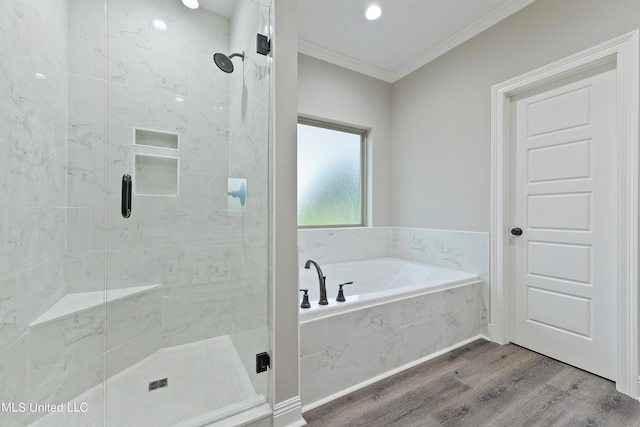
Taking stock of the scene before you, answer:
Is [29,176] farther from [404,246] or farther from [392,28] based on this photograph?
[404,246]

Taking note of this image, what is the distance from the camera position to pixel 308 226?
279 centimetres

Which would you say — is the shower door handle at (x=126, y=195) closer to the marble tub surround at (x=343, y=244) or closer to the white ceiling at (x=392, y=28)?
the marble tub surround at (x=343, y=244)

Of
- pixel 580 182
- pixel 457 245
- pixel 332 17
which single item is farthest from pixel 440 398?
pixel 332 17

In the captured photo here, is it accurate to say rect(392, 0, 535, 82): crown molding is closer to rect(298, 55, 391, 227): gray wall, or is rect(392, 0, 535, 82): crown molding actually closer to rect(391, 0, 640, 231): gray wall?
rect(391, 0, 640, 231): gray wall

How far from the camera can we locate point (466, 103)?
2.44 metres

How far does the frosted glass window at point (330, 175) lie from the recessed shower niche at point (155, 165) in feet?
3.89

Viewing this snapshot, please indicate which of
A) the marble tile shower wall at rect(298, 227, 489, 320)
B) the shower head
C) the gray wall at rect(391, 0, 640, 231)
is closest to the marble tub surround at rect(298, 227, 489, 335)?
the marble tile shower wall at rect(298, 227, 489, 320)

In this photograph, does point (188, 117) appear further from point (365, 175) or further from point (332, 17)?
point (365, 175)

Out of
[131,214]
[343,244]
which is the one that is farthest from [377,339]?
[131,214]

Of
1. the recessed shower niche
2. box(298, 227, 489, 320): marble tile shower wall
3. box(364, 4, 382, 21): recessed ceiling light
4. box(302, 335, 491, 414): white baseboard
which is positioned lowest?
box(302, 335, 491, 414): white baseboard

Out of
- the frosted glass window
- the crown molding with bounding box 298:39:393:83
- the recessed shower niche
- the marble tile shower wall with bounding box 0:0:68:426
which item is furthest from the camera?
the frosted glass window

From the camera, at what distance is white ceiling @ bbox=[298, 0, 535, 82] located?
6.99 ft

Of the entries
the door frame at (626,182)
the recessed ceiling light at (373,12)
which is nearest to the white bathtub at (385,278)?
the door frame at (626,182)

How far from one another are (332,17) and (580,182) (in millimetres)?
2233
